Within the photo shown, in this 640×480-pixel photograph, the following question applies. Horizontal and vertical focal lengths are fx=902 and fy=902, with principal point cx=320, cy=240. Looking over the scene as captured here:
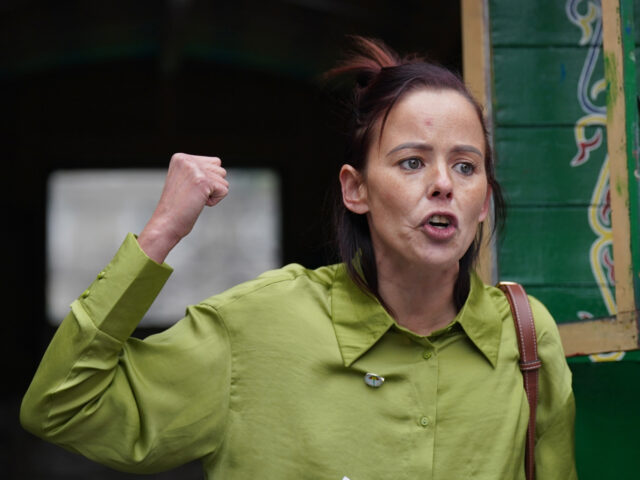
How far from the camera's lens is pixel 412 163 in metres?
1.87

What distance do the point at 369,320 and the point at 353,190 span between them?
0.30 meters

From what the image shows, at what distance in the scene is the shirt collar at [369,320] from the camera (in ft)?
6.05

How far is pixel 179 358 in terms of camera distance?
1.77 metres

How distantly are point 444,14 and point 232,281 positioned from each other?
5.15 metres

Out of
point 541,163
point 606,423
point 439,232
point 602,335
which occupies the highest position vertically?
point 541,163

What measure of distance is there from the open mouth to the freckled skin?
0.01 metres

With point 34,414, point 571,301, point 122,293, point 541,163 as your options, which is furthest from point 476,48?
point 34,414

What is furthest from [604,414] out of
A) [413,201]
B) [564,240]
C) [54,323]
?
[54,323]

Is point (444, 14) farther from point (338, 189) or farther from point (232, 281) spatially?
point (232, 281)

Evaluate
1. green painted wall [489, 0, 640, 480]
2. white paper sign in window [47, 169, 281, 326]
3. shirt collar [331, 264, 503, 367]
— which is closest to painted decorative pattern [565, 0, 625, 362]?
green painted wall [489, 0, 640, 480]

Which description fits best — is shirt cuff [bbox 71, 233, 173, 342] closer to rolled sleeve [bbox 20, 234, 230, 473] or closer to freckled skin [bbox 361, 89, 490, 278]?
rolled sleeve [bbox 20, 234, 230, 473]

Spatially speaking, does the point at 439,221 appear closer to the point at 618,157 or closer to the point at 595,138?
the point at 618,157

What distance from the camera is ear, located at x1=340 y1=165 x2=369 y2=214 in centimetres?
196

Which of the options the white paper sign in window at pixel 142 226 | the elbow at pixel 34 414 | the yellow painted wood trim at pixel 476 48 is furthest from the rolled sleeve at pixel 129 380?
the white paper sign in window at pixel 142 226
